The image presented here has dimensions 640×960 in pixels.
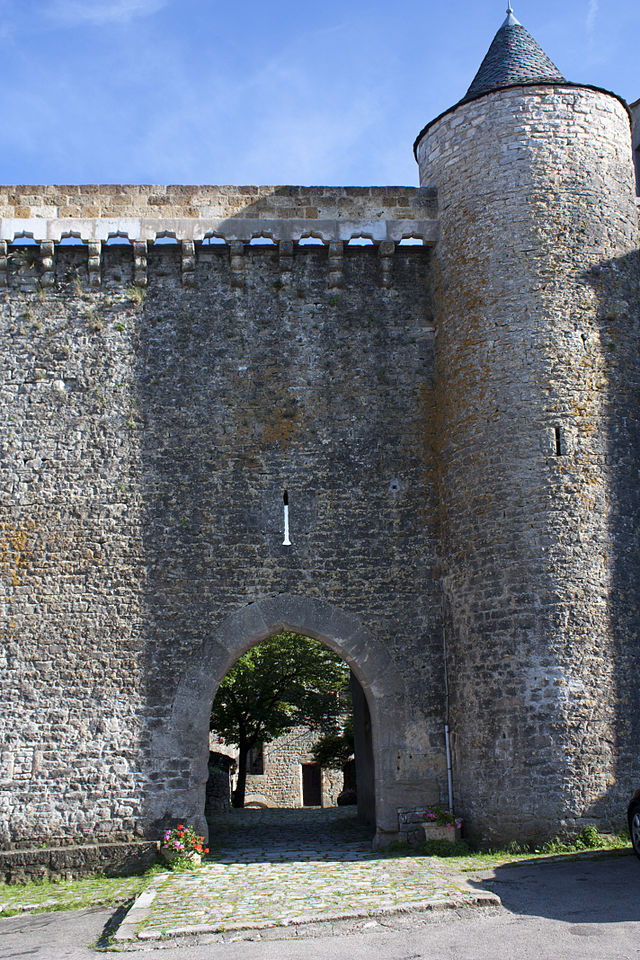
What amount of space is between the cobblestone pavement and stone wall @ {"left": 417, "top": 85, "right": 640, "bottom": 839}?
4.98 feet

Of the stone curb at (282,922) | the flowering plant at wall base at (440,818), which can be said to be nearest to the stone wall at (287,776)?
the flowering plant at wall base at (440,818)

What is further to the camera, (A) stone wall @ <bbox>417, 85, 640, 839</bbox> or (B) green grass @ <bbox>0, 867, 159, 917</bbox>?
(A) stone wall @ <bbox>417, 85, 640, 839</bbox>

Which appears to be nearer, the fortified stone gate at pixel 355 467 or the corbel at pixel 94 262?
the fortified stone gate at pixel 355 467

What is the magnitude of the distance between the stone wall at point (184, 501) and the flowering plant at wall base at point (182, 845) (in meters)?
0.21

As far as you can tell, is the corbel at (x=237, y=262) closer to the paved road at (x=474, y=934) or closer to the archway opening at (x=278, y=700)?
the paved road at (x=474, y=934)

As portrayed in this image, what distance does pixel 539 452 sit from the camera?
935 cm

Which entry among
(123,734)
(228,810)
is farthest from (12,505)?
(228,810)

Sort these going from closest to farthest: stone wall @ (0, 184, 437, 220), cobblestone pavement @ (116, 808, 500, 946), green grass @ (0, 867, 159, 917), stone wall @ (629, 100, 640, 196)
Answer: cobblestone pavement @ (116, 808, 500, 946) < green grass @ (0, 867, 159, 917) < stone wall @ (0, 184, 437, 220) < stone wall @ (629, 100, 640, 196)

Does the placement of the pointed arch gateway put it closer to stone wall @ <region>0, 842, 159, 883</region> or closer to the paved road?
stone wall @ <region>0, 842, 159, 883</region>

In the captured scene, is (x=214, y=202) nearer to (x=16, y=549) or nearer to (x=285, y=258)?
(x=285, y=258)

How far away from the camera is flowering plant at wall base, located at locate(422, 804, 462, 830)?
29.6 feet

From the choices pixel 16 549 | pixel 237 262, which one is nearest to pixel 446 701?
pixel 16 549

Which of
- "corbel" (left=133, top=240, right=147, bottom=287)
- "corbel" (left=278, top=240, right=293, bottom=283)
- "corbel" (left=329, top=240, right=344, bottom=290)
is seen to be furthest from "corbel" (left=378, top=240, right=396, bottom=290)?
"corbel" (left=133, top=240, right=147, bottom=287)

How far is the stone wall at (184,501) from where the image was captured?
938 centimetres
